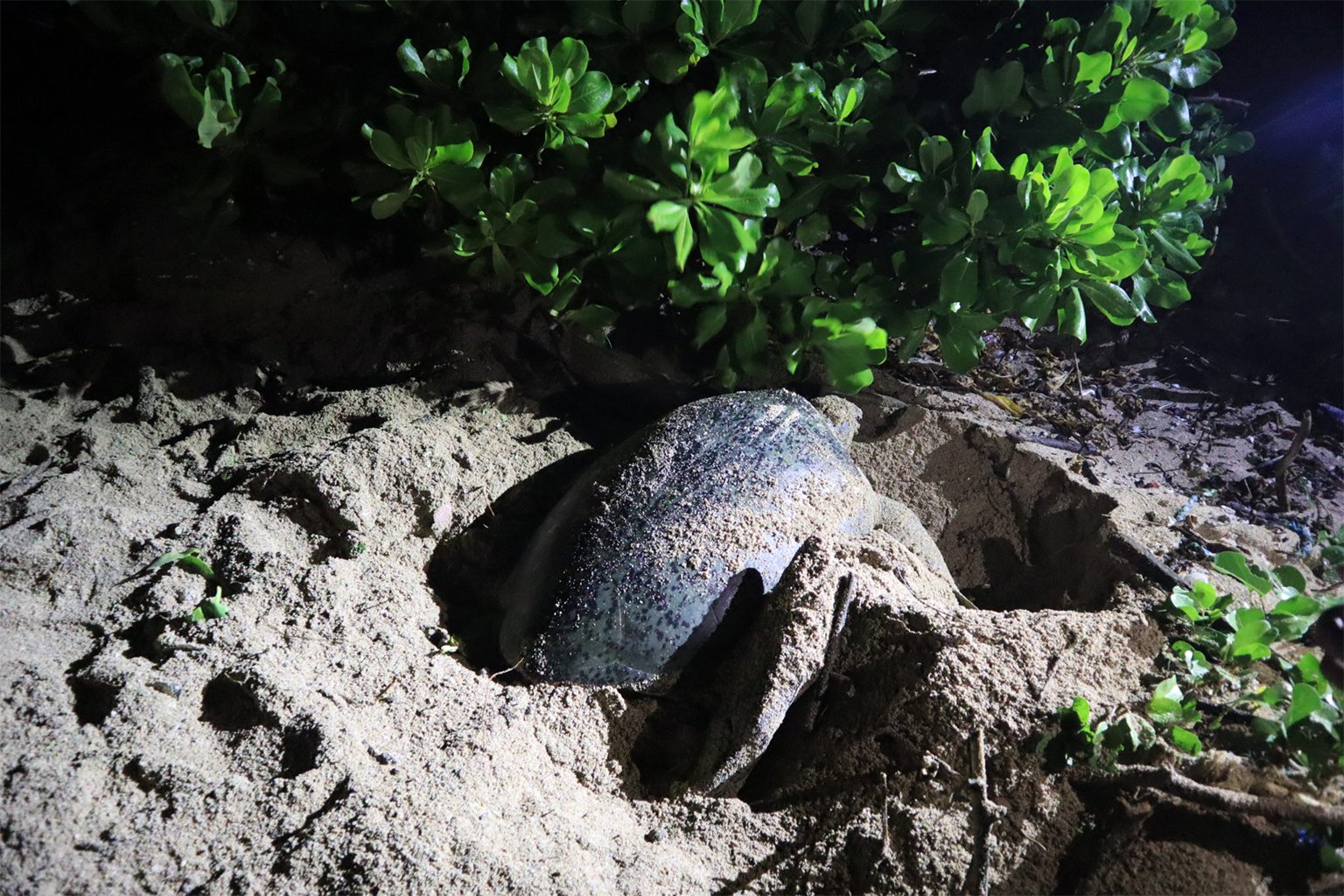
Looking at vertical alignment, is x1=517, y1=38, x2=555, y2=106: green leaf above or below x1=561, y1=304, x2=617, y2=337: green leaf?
above

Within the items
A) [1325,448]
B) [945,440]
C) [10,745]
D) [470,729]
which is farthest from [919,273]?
[10,745]

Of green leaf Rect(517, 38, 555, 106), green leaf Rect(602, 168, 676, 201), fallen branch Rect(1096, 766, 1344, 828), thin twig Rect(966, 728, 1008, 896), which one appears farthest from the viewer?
green leaf Rect(517, 38, 555, 106)

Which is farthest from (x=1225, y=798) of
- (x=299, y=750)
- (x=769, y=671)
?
(x=299, y=750)

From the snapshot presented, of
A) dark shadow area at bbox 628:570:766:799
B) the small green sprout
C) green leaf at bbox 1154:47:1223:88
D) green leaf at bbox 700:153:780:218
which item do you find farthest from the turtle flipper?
green leaf at bbox 1154:47:1223:88

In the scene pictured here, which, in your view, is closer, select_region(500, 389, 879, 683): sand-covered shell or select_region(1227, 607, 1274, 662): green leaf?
→ select_region(1227, 607, 1274, 662): green leaf

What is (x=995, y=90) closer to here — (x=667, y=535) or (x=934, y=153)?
(x=934, y=153)

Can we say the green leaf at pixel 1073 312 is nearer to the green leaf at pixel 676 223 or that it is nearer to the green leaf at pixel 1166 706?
the green leaf at pixel 1166 706

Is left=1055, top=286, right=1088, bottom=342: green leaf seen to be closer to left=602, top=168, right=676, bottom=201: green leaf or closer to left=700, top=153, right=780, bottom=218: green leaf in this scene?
left=700, top=153, right=780, bottom=218: green leaf
